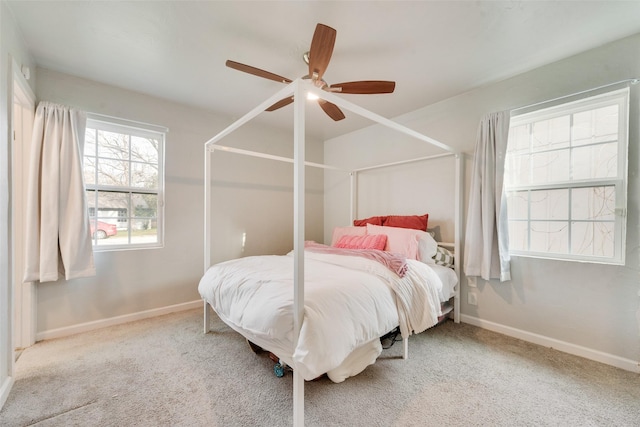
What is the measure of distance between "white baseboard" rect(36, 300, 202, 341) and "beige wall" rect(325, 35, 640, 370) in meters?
3.16

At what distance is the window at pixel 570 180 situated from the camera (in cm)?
192

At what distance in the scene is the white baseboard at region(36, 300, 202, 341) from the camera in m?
2.24

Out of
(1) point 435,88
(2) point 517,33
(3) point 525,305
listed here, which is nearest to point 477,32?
(2) point 517,33

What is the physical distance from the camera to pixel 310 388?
158cm

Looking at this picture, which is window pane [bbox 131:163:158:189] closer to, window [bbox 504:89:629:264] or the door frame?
the door frame

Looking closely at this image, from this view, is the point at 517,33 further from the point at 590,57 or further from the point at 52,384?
the point at 52,384

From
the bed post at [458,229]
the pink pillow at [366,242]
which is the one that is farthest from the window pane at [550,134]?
the pink pillow at [366,242]

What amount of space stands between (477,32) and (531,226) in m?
1.76

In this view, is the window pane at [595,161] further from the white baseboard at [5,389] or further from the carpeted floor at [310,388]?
the white baseboard at [5,389]

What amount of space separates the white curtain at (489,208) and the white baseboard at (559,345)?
1.65 feet

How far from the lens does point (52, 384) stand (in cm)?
161

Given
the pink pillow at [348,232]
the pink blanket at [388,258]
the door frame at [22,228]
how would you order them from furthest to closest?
the pink pillow at [348,232]
the door frame at [22,228]
the pink blanket at [388,258]

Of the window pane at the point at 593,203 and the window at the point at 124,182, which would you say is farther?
the window at the point at 124,182

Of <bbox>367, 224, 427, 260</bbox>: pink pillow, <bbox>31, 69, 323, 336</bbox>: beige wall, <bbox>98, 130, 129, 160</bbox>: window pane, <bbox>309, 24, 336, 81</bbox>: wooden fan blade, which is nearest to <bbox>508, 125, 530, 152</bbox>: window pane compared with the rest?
<bbox>367, 224, 427, 260</bbox>: pink pillow
